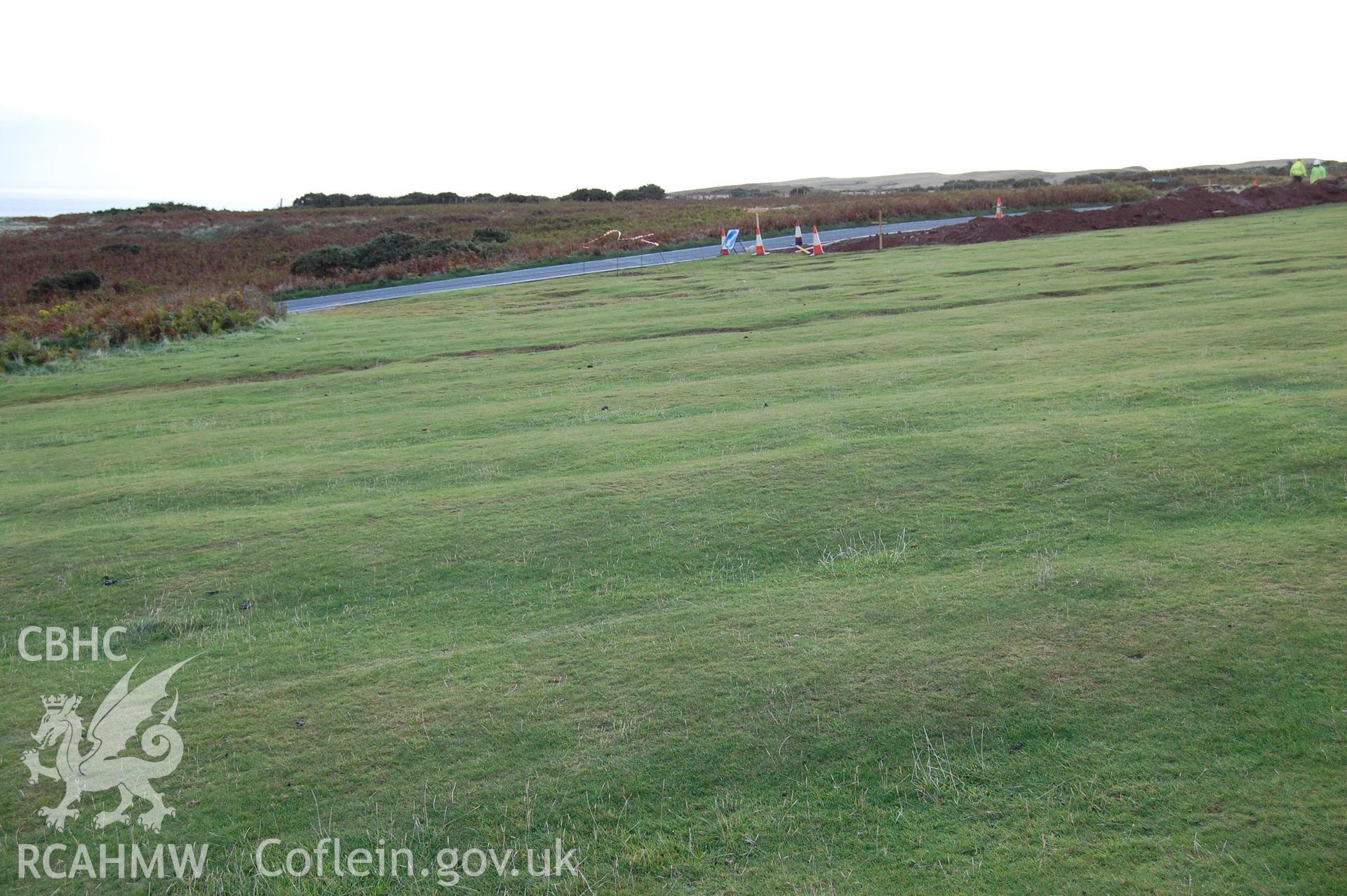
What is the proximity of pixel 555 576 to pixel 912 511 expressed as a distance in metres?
3.01

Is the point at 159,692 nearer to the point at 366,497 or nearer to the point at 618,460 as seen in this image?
the point at 366,497

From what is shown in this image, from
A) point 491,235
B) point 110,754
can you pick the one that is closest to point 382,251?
point 491,235

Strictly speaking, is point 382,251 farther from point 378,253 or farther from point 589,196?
point 589,196

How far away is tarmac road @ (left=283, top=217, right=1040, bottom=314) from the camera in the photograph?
3262cm

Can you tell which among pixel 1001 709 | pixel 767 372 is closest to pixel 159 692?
pixel 1001 709

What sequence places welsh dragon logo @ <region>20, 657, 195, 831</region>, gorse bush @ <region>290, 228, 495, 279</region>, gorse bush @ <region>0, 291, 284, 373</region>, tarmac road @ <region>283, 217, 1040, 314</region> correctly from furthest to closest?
1. gorse bush @ <region>290, 228, 495, 279</region>
2. tarmac road @ <region>283, 217, 1040, 314</region>
3. gorse bush @ <region>0, 291, 284, 373</region>
4. welsh dragon logo @ <region>20, 657, 195, 831</region>

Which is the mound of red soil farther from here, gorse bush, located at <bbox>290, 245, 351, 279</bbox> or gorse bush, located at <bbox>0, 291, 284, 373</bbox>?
gorse bush, located at <bbox>290, 245, 351, 279</bbox>

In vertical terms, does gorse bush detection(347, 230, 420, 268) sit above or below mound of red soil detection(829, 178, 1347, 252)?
above

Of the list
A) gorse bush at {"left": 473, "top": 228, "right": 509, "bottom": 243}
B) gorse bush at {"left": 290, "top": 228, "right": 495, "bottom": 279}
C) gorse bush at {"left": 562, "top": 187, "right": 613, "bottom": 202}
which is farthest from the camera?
gorse bush at {"left": 562, "top": 187, "right": 613, "bottom": 202}

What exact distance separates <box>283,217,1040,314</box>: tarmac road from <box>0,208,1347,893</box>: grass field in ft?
62.8

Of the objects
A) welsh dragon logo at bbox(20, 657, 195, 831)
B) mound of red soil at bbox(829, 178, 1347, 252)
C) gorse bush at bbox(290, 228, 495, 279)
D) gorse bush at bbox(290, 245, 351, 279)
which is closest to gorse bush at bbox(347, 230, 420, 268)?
gorse bush at bbox(290, 228, 495, 279)

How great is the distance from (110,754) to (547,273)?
31767 mm

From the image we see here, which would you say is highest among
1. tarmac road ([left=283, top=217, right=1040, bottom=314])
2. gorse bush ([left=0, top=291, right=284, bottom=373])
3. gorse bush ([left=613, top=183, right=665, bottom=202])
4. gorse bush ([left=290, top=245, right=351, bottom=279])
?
gorse bush ([left=613, top=183, right=665, bottom=202])

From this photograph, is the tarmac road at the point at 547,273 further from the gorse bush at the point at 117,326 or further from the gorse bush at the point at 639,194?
the gorse bush at the point at 639,194
